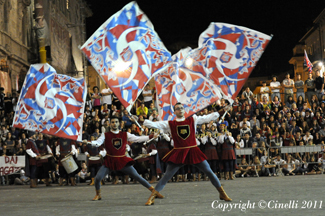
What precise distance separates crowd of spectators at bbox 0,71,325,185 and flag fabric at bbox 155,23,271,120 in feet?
11.5

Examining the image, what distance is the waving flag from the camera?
1234 cm

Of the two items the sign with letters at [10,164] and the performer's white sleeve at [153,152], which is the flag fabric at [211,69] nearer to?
the performer's white sleeve at [153,152]

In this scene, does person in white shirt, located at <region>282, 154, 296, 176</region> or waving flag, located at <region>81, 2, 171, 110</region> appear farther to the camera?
person in white shirt, located at <region>282, 154, 296, 176</region>

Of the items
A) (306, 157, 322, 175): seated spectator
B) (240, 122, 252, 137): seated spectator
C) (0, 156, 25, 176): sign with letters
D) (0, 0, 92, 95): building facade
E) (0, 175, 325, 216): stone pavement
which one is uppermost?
(0, 0, 92, 95): building facade

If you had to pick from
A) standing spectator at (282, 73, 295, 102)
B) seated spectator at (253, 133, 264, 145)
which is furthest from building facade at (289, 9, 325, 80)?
seated spectator at (253, 133, 264, 145)

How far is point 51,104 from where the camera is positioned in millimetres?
13289

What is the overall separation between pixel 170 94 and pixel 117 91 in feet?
8.88

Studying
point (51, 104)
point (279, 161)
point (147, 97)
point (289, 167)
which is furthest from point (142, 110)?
point (51, 104)

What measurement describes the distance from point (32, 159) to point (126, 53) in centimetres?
689

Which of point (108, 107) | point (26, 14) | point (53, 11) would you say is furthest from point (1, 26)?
point (108, 107)

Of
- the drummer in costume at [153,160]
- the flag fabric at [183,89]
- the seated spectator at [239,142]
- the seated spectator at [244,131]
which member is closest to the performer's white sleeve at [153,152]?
the drummer in costume at [153,160]

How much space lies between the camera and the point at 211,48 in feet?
47.1

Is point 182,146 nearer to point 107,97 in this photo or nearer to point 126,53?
point 126,53

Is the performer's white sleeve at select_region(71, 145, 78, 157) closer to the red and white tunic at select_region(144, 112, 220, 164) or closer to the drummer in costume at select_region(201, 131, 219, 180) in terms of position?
the drummer in costume at select_region(201, 131, 219, 180)
